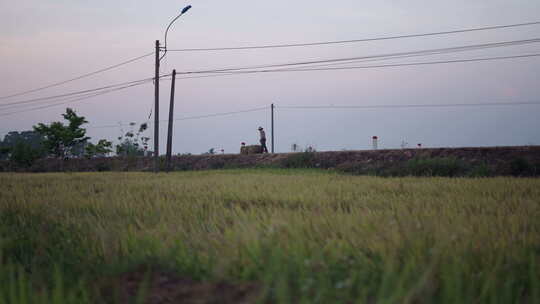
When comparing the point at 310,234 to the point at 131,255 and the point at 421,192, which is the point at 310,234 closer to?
the point at 131,255

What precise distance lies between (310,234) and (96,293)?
1.20 metres

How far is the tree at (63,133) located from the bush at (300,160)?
659 inches

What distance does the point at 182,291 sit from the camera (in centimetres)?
155

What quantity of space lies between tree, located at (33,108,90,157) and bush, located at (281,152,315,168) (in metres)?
16.7

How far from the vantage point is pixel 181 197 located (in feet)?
16.7

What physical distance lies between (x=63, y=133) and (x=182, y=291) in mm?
28472

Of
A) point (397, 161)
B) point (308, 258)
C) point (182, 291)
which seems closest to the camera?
point (182, 291)

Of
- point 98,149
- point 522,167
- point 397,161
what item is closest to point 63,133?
point 98,149

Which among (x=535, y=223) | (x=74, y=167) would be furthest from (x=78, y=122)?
(x=535, y=223)

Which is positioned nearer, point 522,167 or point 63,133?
point 522,167

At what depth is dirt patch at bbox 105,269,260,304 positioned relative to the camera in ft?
4.62

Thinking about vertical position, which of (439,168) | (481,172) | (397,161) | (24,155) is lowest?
(481,172)

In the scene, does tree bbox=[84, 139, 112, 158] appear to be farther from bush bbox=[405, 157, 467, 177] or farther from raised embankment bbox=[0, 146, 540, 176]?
bush bbox=[405, 157, 467, 177]

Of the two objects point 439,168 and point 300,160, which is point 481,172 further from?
point 300,160
